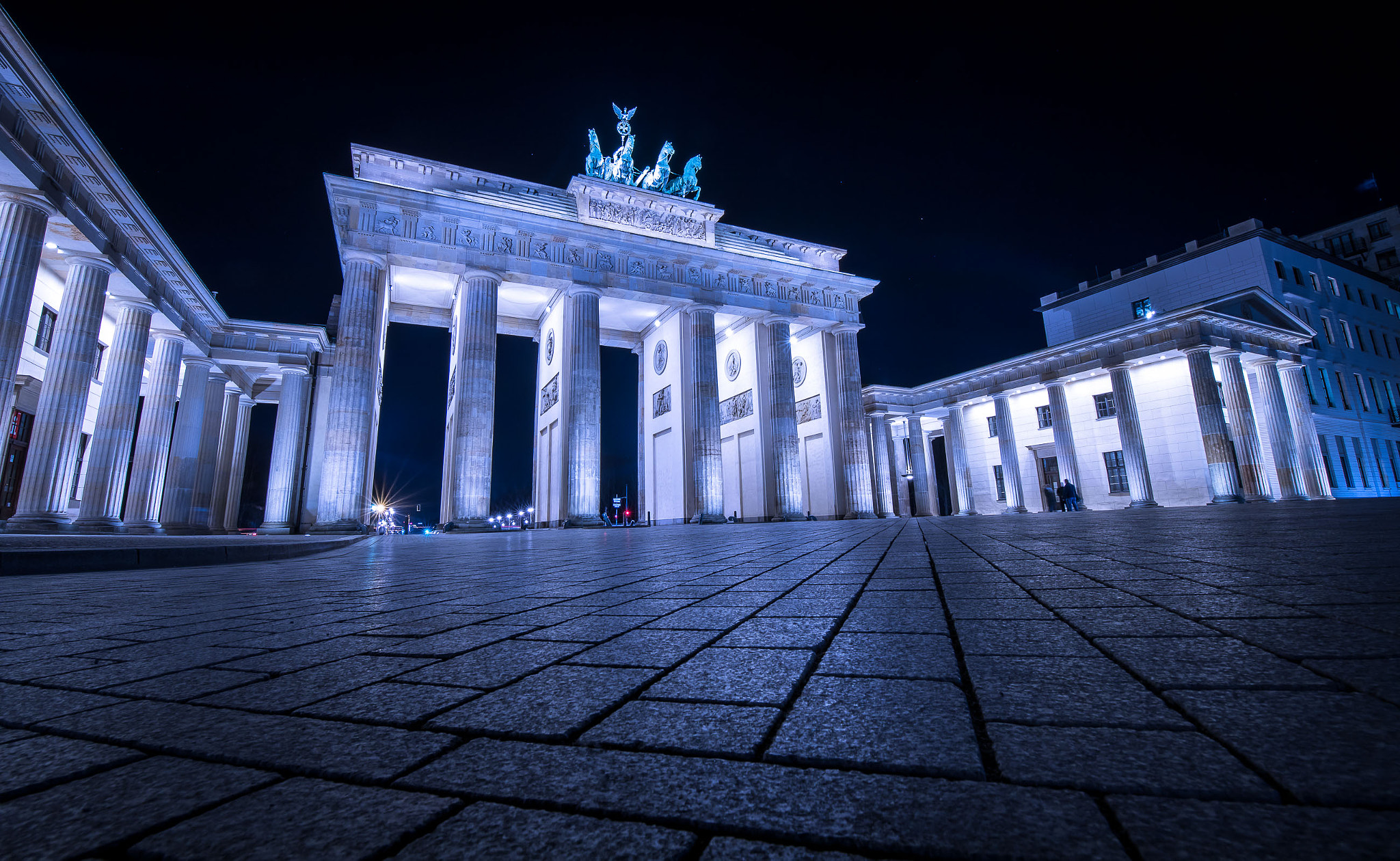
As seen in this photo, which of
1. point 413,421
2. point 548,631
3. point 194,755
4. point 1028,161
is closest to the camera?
point 194,755

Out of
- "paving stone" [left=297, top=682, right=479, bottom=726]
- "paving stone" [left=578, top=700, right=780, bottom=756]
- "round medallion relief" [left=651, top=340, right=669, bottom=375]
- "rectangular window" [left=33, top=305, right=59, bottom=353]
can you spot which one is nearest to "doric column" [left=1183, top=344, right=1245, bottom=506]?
"round medallion relief" [left=651, top=340, right=669, bottom=375]

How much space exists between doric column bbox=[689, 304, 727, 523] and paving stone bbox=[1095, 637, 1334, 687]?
1938cm

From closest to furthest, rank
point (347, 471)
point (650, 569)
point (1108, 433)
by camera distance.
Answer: point (650, 569) → point (347, 471) → point (1108, 433)

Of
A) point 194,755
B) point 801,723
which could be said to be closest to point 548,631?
point 194,755

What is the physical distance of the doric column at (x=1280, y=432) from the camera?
24.9 m

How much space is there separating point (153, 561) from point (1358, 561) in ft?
27.5

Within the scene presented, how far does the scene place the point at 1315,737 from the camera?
77cm

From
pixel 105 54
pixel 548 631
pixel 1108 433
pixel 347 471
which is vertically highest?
pixel 105 54

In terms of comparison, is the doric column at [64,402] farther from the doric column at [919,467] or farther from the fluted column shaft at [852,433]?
the doric column at [919,467]

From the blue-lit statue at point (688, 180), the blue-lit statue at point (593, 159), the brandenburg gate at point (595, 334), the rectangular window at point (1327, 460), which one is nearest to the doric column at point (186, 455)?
the brandenburg gate at point (595, 334)

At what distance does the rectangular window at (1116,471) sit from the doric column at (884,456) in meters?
10.3

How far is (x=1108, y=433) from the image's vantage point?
28.6 meters

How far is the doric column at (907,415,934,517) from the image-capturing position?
33.4 m

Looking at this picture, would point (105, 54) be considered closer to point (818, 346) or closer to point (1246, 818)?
point (818, 346)
